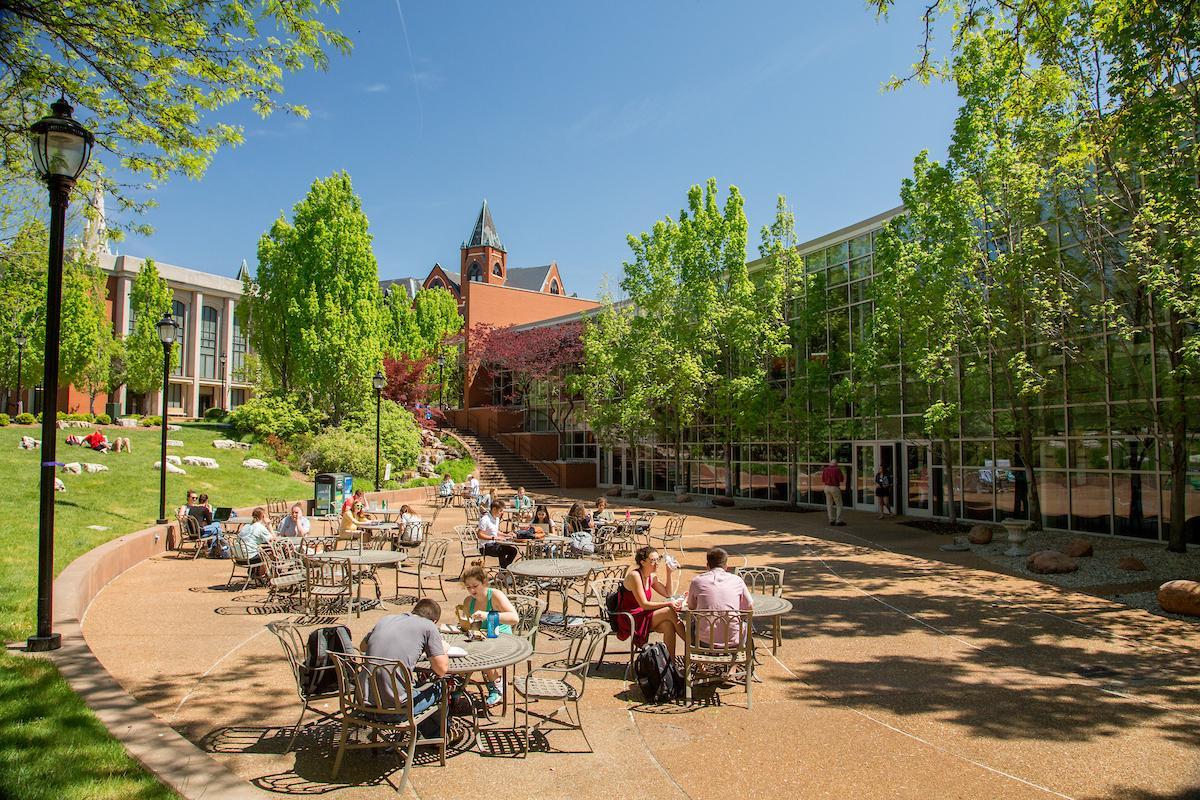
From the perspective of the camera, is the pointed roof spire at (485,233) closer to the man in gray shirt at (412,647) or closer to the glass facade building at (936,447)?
the glass facade building at (936,447)

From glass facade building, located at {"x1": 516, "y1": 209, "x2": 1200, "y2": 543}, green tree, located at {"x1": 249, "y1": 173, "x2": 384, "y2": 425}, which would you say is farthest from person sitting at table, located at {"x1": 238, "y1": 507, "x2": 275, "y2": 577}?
green tree, located at {"x1": 249, "y1": 173, "x2": 384, "y2": 425}

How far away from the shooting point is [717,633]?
6324 mm

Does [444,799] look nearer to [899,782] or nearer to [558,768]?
[558,768]

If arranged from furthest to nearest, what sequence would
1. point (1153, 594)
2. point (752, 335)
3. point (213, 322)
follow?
point (213, 322)
point (752, 335)
point (1153, 594)

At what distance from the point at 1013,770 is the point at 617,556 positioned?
9.77m

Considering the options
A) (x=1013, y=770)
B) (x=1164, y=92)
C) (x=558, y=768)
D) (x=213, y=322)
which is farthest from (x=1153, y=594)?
(x=213, y=322)

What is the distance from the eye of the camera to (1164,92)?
9359 millimetres

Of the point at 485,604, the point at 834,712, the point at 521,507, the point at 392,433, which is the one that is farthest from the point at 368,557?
the point at 392,433

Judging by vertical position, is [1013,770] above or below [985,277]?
below

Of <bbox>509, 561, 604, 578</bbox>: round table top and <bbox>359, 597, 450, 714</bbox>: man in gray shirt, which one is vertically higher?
<bbox>359, 597, 450, 714</bbox>: man in gray shirt

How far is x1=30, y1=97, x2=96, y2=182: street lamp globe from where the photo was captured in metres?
6.21

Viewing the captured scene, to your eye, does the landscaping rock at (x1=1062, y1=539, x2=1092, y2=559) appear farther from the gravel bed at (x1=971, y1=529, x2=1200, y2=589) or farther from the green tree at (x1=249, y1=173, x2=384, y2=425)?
the green tree at (x1=249, y1=173, x2=384, y2=425)

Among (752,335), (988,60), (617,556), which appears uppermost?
(988,60)

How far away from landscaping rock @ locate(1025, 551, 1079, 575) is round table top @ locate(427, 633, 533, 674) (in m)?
10.4
